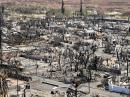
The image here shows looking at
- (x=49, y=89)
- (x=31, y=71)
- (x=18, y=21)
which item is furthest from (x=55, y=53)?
(x=18, y=21)

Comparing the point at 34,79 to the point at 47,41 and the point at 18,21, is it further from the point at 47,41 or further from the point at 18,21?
the point at 18,21

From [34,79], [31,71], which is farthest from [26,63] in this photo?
[34,79]

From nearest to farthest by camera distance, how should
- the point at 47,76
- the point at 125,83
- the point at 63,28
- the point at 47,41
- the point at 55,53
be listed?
the point at 125,83 < the point at 47,76 < the point at 55,53 < the point at 47,41 < the point at 63,28

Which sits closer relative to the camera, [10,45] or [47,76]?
[47,76]

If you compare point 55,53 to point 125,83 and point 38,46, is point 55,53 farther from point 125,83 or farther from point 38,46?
point 125,83

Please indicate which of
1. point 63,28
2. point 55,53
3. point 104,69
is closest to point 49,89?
point 104,69

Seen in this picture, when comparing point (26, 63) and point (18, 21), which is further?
point (18, 21)

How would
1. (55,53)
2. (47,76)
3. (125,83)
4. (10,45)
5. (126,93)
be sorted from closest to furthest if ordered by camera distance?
(126,93) → (125,83) → (47,76) → (55,53) → (10,45)

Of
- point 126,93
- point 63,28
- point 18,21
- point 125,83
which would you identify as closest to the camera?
point 126,93

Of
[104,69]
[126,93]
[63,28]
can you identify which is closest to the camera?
[126,93]
